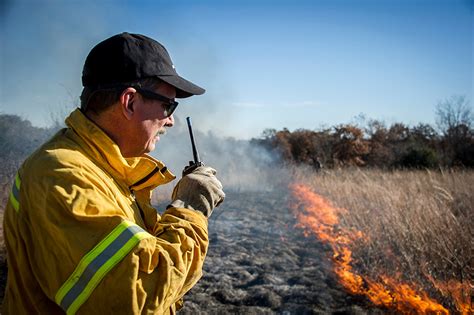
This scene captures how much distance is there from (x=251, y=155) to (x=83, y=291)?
20140mm

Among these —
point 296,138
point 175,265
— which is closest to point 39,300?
point 175,265

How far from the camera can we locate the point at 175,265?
116cm

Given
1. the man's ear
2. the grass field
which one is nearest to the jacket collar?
the man's ear

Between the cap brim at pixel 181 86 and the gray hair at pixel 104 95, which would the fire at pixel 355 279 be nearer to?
the cap brim at pixel 181 86

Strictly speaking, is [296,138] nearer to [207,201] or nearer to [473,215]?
[473,215]

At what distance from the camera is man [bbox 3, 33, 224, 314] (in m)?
1.02

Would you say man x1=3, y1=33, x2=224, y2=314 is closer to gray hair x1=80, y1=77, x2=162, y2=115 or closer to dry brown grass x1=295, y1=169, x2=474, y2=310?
gray hair x1=80, y1=77, x2=162, y2=115

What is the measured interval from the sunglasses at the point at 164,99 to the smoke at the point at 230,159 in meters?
11.4

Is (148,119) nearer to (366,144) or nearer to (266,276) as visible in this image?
(266,276)

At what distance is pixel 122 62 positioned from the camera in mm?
1359

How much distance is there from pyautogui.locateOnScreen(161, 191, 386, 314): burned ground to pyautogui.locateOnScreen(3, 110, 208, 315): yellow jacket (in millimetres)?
2851

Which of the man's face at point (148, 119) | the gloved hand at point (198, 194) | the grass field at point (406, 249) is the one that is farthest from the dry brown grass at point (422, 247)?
the man's face at point (148, 119)

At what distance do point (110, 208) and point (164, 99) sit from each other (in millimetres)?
592

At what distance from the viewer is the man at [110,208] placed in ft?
3.35
